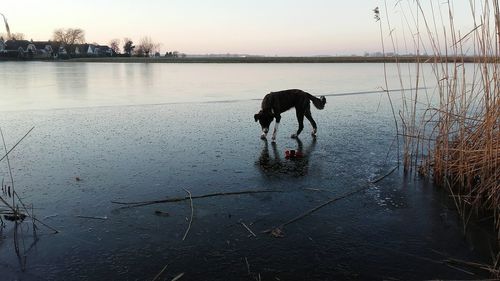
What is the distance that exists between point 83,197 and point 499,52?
186 inches

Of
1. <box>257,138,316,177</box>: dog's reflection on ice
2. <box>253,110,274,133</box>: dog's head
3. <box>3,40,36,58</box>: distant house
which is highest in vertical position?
<box>3,40,36,58</box>: distant house

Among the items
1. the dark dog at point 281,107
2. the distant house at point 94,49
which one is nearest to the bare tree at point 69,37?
the distant house at point 94,49

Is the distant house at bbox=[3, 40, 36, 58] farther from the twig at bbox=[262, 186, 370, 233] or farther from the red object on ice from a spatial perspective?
the twig at bbox=[262, 186, 370, 233]

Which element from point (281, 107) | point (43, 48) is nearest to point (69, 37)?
point (43, 48)

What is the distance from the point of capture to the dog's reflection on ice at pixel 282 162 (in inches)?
230

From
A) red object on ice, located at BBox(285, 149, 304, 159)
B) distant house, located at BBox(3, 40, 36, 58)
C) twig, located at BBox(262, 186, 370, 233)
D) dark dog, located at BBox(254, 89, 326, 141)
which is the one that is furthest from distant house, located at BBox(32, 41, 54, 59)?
twig, located at BBox(262, 186, 370, 233)

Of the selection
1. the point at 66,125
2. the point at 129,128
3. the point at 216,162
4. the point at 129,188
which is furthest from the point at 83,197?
the point at 66,125

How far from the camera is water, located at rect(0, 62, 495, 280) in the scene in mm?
3262

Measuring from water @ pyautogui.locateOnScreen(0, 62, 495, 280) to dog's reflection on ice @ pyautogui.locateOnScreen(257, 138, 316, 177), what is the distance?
36mm

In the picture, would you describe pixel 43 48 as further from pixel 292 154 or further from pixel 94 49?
pixel 292 154

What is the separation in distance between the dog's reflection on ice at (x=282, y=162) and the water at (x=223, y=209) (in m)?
0.04

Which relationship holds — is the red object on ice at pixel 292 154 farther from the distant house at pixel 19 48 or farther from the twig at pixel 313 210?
the distant house at pixel 19 48

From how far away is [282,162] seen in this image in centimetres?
642

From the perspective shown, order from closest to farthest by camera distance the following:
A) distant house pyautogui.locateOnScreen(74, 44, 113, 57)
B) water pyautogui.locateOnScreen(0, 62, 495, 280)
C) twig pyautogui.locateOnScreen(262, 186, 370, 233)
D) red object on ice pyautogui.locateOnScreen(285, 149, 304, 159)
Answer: water pyautogui.locateOnScreen(0, 62, 495, 280) → twig pyautogui.locateOnScreen(262, 186, 370, 233) → red object on ice pyautogui.locateOnScreen(285, 149, 304, 159) → distant house pyautogui.locateOnScreen(74, 44, 113, 57)
